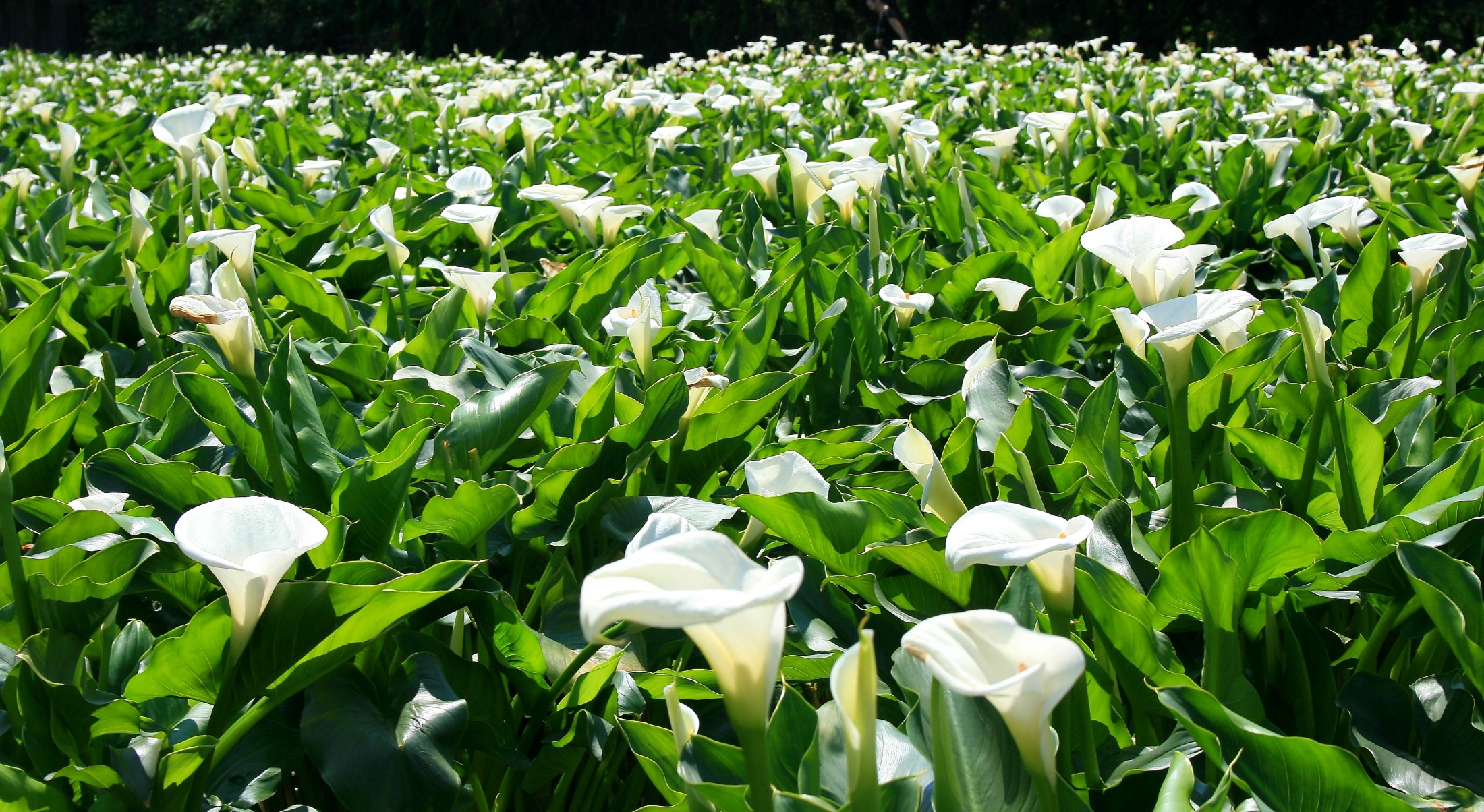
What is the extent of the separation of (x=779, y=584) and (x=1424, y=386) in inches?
48.8

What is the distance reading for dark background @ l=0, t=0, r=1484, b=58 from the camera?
57.8 ft

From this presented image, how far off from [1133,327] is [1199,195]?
1.44 metres

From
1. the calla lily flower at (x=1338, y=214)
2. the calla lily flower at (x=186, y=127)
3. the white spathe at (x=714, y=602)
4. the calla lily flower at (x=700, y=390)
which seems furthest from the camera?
the calla lily flower at (x=186, y=127)

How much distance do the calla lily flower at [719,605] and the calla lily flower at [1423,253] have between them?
125cm

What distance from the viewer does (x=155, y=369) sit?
1789 mm

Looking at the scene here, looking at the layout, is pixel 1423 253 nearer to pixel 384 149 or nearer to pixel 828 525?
pixel 828 525

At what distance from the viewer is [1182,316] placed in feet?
3.91

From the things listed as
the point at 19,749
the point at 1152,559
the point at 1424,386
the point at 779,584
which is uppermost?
the point at 779,584

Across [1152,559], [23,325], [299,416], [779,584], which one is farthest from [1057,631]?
[23,325]

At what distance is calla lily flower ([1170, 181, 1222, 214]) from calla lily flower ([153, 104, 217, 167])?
86.0 inches

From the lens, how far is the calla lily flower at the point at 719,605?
0.65 metres

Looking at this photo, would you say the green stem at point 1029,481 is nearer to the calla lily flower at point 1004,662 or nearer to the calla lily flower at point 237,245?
the calla lily flower at point 1004,662

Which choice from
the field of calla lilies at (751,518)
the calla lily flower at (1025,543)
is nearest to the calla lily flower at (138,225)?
the field of calla lilies at (751,518)

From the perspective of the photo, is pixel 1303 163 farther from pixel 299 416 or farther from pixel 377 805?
pixel 377 805
